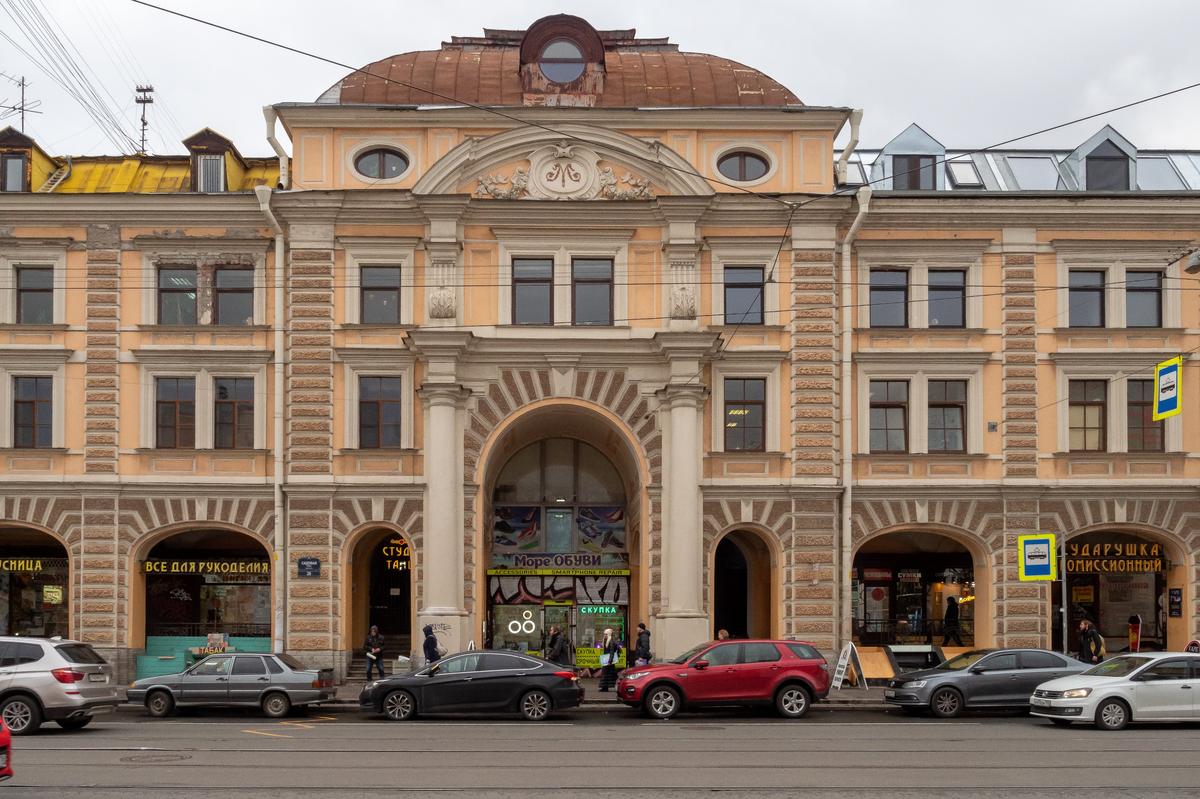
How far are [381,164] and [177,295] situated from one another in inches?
234

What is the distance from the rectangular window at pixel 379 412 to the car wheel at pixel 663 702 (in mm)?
10700

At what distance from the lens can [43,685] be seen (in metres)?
22.5

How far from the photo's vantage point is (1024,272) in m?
34.8

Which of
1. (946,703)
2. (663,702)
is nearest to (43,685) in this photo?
(663,702)

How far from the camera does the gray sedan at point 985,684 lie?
87.5 feet

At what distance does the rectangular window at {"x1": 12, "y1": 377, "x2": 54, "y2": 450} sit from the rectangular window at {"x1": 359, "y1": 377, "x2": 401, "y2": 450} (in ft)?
24.7

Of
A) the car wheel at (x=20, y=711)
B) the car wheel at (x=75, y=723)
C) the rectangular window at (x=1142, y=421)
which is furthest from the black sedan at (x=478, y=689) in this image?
the rectangular window at (x=1142, y=421)

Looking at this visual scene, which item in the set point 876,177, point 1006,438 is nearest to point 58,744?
point 1006,438

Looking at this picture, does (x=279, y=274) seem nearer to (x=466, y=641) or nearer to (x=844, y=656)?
(x=466, y=641)

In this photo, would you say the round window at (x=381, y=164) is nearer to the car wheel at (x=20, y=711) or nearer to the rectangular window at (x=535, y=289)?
the rectangular window at (x=535, y=289)

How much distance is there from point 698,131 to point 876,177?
604cm

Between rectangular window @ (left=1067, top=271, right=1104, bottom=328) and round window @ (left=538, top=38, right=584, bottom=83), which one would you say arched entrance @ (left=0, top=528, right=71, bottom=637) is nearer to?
round window @ (left=538, top=38, right=584, bottom=83)

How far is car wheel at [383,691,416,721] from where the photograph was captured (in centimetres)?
2623

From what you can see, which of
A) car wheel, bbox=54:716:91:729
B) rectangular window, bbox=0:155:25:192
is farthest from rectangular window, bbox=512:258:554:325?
car wheel, bbox=54:716:91:729
